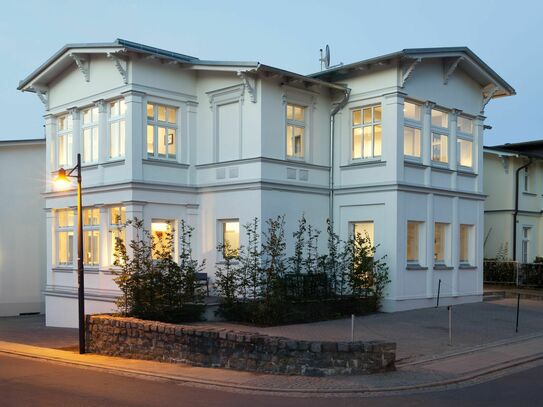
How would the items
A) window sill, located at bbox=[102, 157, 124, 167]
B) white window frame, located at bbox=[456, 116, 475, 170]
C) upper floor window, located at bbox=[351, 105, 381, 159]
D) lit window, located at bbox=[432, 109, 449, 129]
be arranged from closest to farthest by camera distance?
window sill, located at bbox=[102, 157, 124, 167]
upper floor window, located at bbox=[351, 105, 381, 159]
lit window, located at bbox=[432, 109, 449, 129]
white window frame, located at bbox=[456, 116, 475, 170]

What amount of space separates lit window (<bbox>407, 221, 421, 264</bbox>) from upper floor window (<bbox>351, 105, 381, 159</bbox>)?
2.74m

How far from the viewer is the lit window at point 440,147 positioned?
23609mm

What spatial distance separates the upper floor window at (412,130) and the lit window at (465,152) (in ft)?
8.72

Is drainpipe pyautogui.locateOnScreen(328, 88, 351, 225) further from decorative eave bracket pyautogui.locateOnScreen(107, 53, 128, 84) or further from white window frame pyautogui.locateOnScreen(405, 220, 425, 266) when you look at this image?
decorative eave bracket pyautogui.locateOnScreen(107, 53, 128, 84)

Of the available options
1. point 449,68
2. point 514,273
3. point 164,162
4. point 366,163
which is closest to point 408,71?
point 449,68

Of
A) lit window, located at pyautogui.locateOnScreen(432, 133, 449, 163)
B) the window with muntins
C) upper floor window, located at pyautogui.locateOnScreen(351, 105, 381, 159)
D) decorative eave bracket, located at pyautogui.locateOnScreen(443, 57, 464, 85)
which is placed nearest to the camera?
upper floor window, located at pyautogui.locateOnScreen(351, 105, 381, 159)

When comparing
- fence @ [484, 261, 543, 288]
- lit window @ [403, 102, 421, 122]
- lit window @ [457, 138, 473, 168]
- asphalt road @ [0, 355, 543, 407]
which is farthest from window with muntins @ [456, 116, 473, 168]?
asphalt road @ [0, 355, 543, 407]

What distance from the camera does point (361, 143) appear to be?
75.0 feet

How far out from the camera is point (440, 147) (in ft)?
78.4

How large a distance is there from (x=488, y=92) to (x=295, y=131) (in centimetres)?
848

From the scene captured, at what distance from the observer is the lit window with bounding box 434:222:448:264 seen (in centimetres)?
2369

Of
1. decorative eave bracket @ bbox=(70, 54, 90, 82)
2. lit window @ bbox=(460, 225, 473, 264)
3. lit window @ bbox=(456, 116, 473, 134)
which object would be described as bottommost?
lit window @ bbox=(460, 225, 473, 264)

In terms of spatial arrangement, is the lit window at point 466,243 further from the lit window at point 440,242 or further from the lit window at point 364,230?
the lit window at point 364,230

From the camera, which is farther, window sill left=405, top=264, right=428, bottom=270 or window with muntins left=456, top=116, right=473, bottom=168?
window with muntins left=456, top=116, right=473, bottom=168
